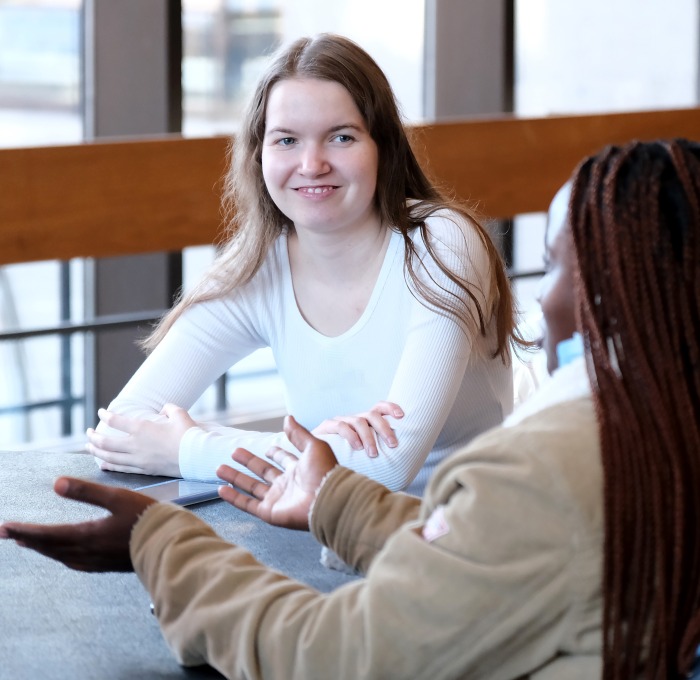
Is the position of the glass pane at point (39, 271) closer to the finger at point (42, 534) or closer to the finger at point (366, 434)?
the finger at point (366, 434)

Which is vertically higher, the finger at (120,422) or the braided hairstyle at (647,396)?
the braided hairstyle at (647,396)

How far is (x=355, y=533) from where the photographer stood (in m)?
1.14

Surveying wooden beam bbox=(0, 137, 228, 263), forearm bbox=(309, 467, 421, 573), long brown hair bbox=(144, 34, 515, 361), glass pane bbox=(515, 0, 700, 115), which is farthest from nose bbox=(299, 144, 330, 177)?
Answer: glass pane bbox=(515, 0, 700, 115)

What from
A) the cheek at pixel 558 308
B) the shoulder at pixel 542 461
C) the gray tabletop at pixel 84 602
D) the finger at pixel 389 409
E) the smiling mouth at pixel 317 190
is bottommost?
the gray tabletop at pixel 84 602

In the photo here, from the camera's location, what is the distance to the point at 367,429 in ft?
5.61

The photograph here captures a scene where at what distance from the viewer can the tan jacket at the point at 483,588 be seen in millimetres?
892

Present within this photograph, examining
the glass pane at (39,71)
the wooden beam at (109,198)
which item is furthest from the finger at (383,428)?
the glass pane at (39,71)

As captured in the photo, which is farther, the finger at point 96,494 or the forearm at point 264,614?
the finger at point 96,494

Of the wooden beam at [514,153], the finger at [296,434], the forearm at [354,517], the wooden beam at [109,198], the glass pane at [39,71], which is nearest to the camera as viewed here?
the forearm at [354,517]

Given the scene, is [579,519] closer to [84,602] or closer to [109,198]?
[84,602]

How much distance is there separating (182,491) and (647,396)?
2.88ft

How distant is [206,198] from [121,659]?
2648 mm

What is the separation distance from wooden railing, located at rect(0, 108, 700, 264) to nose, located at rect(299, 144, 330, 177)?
0.79 meters

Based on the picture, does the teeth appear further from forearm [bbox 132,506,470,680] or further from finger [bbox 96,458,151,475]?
forearm [bbox 132,506,470,680]
